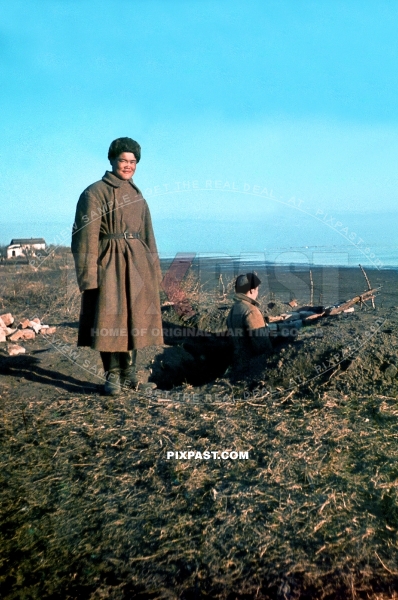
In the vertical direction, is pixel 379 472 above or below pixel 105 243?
below

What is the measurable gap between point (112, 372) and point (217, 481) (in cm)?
211

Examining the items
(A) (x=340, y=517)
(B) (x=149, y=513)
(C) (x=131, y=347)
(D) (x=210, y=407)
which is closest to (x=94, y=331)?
(C) (x=131, y=347)

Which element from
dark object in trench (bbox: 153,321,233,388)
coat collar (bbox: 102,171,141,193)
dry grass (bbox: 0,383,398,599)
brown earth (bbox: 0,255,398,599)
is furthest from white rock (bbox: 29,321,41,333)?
coat collar (bbox: 102,171,141,193)

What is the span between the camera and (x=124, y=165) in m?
4.55

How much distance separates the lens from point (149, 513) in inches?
108

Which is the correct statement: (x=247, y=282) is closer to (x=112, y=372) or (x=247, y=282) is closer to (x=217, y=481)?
(x=112, y=372)

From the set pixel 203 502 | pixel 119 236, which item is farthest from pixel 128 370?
pixel 203 502

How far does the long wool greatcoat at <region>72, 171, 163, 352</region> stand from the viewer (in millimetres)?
4449

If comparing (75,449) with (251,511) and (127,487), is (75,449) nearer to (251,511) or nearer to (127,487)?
(127,487)

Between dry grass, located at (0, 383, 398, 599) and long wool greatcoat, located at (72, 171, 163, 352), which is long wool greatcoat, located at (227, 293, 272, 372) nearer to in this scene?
long wool greatcoat, located at (72, 171, 163, 352)

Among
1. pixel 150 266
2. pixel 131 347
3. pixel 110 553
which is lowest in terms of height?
pixel 110 553

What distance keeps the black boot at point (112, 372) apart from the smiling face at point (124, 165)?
167 centimetres

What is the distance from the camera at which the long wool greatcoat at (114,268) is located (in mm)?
4449

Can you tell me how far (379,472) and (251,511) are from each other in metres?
0.93
